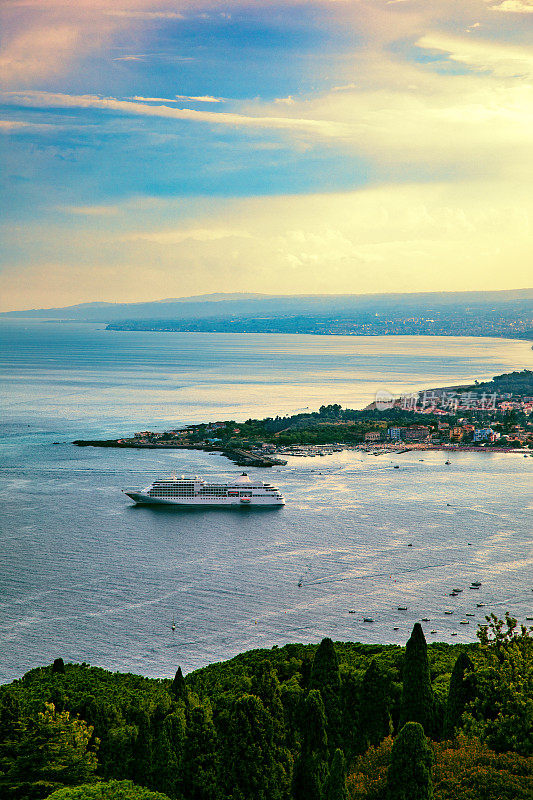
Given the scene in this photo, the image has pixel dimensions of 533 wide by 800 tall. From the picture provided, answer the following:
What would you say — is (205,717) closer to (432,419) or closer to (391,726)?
(391,726)

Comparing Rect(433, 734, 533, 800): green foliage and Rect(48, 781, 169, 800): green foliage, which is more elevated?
Rect(433, 734, 533, 800): green foliage

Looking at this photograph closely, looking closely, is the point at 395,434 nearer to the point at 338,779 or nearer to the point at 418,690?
the point at 418,690

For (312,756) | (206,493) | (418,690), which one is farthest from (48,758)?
(206,493)

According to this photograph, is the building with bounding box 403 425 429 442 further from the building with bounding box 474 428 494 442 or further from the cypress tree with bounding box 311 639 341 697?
the cypress tree with bounding box 311 639 341 697

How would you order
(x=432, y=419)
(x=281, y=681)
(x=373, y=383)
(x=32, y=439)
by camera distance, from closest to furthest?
(x=281, y=681)
(x=32, y=439)
(x=432, y=419)
(x=373, y=383)

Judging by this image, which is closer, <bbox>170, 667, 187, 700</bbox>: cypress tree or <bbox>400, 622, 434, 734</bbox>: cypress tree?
<bbox>400, 622, 434, 734</bbox>: cypress tree

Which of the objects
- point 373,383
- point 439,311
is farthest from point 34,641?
point 439,311

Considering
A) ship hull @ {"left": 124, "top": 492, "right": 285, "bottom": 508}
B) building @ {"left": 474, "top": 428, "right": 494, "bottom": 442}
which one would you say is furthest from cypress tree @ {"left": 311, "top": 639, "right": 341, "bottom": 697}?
building @ {"left": 474, "top": 428, "right": 494, "bottom": 442}
